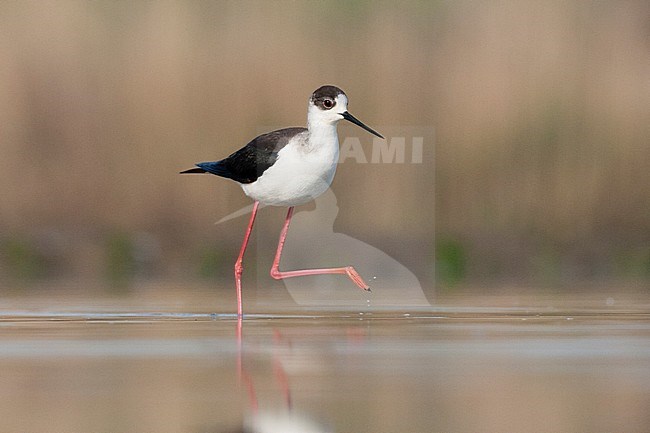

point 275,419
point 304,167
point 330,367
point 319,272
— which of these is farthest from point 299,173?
point 275,419

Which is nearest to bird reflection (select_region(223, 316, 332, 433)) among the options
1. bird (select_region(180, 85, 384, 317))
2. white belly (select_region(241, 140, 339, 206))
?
bird (select_region(180, 85, 384, 317))

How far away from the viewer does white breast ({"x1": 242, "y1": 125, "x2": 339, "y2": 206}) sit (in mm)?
10344

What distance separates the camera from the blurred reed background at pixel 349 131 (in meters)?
12.5

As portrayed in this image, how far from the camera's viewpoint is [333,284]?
484 inches

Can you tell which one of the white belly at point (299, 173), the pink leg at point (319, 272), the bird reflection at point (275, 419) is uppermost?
the white belly at point (299, 173)

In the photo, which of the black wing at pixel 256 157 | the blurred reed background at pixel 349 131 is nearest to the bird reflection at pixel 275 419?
the black wing at pixel 256 157

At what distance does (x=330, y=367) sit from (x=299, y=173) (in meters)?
3.08

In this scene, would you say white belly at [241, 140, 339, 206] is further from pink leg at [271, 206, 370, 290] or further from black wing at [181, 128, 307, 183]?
pink leg at [271, 206, 370, 290]

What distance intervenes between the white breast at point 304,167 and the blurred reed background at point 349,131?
1.91m

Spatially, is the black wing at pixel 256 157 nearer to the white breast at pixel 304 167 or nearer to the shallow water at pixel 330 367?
the white breast at pixel 304 167

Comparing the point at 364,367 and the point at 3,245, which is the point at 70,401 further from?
the point at 3,245

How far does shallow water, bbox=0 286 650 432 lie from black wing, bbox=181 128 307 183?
0.98 meters

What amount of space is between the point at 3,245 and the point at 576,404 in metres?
7.05

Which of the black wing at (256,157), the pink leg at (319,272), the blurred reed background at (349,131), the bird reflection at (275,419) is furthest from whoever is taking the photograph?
the blurred reed background at (349,131)
